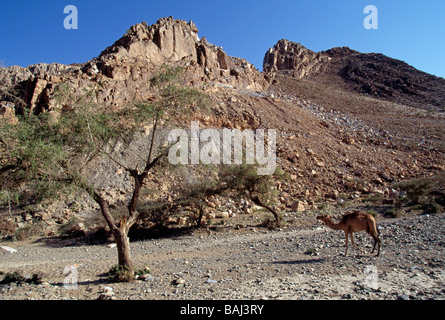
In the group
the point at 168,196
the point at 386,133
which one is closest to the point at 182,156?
the point at 168,196

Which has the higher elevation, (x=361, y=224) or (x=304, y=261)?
(x=361, y=224)

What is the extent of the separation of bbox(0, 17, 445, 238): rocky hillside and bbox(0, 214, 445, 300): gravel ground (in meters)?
4.98

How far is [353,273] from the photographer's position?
6.57 m

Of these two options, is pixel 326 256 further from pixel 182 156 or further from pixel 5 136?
pixel 5 136

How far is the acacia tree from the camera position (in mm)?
6637

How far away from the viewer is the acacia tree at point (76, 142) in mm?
6637

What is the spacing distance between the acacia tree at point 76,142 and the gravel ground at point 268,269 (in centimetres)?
154

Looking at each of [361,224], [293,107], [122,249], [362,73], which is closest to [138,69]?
[293,107]

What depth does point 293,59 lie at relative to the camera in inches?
2694

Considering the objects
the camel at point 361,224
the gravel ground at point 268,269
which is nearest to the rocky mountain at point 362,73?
the gravel ground at point 268,269

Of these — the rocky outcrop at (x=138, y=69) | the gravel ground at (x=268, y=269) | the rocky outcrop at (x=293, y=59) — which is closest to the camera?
the gravel ground at (x=268, y=269)

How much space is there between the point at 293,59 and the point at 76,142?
223 feet

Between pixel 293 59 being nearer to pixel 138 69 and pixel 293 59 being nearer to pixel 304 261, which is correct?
pixel 138 69

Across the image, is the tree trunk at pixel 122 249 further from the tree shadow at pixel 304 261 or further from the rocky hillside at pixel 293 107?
the tree shadow at pixel 304 261
